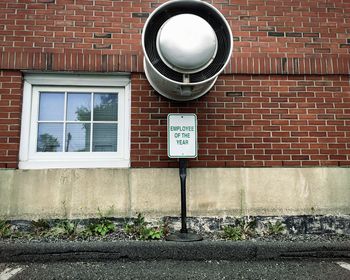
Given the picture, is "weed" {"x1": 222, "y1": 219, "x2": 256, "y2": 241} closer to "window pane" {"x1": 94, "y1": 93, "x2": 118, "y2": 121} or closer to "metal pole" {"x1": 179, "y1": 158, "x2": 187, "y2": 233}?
"metal pole" {"x1": 179, "y1": 158, "x2": 187, "y2": 233}

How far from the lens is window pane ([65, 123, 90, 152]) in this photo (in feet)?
14.2

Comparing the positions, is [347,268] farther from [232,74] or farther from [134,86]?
[134,86]

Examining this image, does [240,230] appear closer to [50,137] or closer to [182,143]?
[182,143]

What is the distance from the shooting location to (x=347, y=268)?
3092mm

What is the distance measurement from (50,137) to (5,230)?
120 centimetres

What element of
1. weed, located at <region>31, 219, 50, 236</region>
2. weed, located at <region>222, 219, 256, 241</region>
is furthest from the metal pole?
weed, located at <region>31, 219, 50, 236</region>

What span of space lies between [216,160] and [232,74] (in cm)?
114

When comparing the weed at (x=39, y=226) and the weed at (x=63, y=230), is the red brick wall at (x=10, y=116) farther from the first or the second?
the weed at (x=63, y=230)

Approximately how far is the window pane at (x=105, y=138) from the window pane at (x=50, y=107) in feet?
1.64

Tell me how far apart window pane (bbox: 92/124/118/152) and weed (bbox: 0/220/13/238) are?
51.1 inches

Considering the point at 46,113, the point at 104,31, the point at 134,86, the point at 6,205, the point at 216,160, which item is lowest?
the point at 6,205

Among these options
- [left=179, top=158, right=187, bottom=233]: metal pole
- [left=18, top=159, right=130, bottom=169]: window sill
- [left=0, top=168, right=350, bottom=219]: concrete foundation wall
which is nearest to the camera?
[left=179, top=158, right=187, bottom=233]: metal pole

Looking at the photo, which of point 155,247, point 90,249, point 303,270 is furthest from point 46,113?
point 303,270

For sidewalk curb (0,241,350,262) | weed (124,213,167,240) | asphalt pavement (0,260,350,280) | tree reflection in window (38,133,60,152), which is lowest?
asphalt pavement (0,260,350,280)
